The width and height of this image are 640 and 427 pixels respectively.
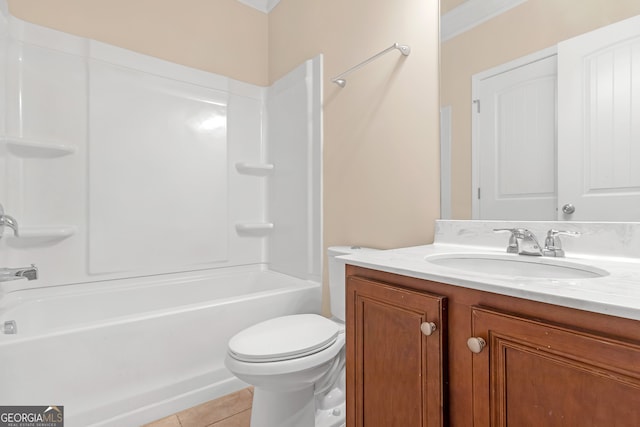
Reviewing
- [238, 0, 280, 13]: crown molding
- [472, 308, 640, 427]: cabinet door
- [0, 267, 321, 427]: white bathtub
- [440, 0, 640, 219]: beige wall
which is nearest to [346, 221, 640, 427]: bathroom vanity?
[472, 308, 640, 427]: cabinet door

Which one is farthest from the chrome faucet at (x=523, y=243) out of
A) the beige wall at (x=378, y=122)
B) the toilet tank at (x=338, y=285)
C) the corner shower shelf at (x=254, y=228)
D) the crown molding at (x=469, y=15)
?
the corner shower shelf at (x=254, y=228)

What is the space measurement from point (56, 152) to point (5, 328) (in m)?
0.94

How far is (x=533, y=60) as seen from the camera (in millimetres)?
1010

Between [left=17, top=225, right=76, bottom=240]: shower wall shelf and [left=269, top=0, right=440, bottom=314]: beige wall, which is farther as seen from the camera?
[left=17, top=225, right=76, bottom=240]: shower wall shelf

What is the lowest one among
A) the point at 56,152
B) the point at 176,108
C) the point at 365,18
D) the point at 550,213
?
the point at 550,213

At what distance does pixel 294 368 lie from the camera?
106 cm

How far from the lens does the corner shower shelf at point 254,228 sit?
232cm

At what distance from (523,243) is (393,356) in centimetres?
60

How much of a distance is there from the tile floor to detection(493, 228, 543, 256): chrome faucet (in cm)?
137

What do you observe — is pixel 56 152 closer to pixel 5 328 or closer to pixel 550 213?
pixel 5 328

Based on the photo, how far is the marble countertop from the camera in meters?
0.49

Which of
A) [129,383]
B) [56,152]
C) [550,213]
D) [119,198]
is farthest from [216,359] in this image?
[550,213]

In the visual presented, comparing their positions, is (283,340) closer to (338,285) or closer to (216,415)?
(338,285)

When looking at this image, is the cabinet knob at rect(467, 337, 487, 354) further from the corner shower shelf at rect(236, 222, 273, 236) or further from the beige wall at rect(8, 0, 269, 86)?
the beige wall at rect(8, 0, 269, 86)
